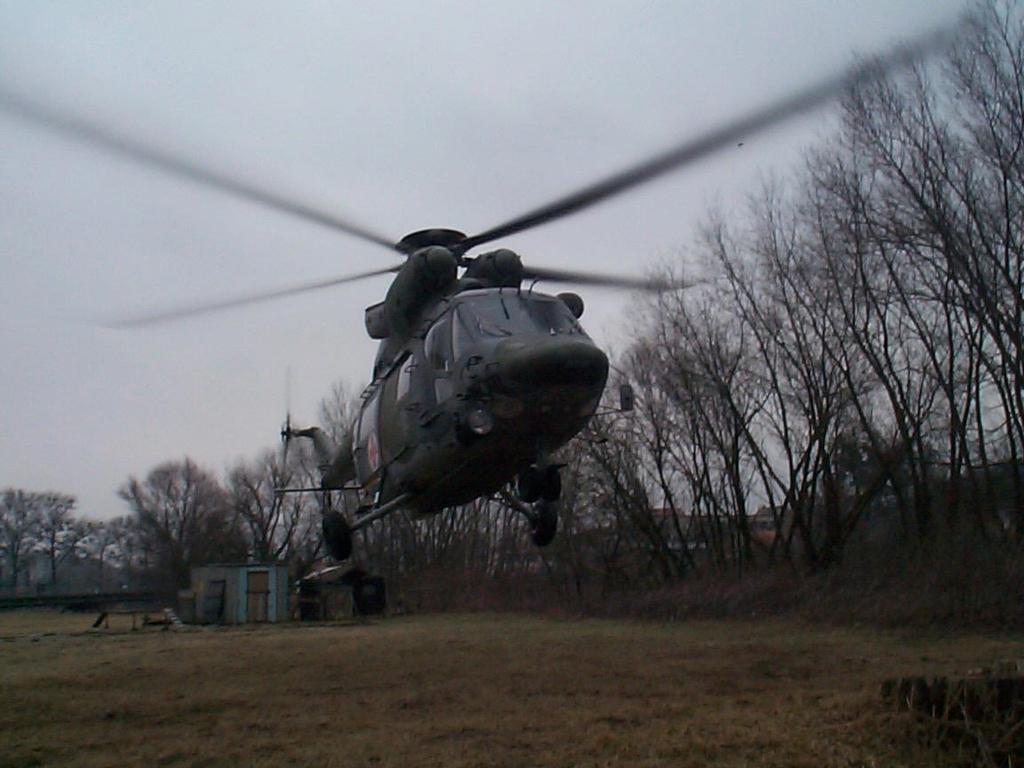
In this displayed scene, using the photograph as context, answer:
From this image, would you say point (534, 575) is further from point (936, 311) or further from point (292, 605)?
point (936, 311)

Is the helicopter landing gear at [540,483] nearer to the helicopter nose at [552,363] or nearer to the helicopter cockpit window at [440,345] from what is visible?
the helicopter nose at [552,363]

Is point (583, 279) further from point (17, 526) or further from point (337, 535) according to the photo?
point (17, 526)

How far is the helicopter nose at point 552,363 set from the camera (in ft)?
34.0

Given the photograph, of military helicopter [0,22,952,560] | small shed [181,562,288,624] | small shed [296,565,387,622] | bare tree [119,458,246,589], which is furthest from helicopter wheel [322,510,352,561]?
bare tree [119,458,246,589]

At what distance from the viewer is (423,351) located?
12281mm

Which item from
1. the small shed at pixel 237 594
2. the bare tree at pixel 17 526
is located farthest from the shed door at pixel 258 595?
the bare tree at pixel 17 526

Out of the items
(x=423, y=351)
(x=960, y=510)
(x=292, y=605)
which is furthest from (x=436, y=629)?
(x=292, y=605)

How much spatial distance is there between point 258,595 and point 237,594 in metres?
0.75

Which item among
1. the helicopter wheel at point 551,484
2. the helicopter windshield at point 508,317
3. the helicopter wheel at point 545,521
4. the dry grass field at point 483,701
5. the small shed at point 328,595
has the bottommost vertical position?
the dry grass field at point 483,701

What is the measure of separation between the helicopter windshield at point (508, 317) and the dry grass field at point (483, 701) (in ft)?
13.3

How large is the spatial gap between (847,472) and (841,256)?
25.4 ft

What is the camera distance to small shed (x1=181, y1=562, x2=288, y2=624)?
105 feet

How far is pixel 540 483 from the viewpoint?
12.0 meters

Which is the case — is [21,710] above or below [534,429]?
below
